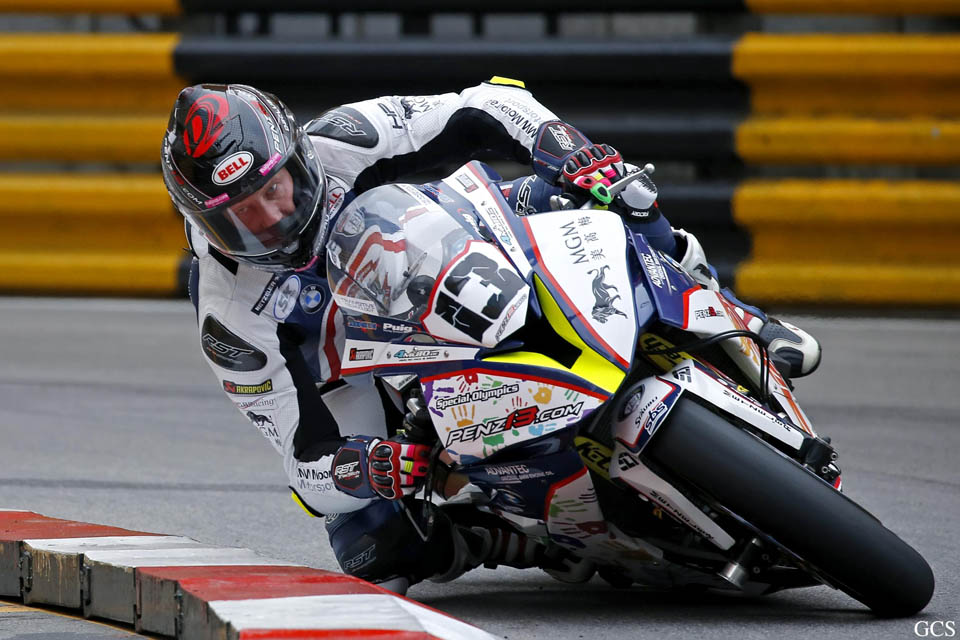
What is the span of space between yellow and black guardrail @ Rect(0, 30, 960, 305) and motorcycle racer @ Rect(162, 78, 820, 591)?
14.0 ft

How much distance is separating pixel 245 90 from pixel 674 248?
1.18m

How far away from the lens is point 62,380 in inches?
273

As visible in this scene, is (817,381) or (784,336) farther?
(817,381)

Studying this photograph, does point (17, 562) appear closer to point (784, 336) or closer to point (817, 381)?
point (784, 336)

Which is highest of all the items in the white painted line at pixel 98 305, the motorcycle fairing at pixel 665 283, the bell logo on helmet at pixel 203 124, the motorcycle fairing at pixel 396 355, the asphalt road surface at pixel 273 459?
the bell logo on helmet at pixel 203 124

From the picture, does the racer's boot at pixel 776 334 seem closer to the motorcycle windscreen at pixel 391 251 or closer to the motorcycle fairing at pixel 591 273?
the motorcycle fairing at pixel 591 273

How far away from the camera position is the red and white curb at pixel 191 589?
2.78 m

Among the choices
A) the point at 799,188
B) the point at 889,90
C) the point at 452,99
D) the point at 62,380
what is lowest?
the point at 62,380

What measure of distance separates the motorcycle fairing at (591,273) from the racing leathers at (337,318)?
1.22 ft

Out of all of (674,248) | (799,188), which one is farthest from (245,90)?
(799,188)

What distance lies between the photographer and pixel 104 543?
11.8 feet

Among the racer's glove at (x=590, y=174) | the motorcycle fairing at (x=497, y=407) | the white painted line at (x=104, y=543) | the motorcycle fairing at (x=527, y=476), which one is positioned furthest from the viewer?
the white painted line at (x=104, y=543)

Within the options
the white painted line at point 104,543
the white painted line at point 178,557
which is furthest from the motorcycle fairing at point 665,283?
the white painted line at point 104,543

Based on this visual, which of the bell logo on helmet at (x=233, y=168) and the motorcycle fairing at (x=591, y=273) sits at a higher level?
the bell logo on helmet at (x=233, y=168)
